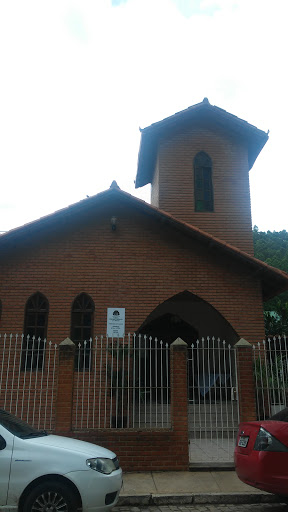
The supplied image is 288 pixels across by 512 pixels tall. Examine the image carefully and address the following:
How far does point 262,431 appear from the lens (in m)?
5.38

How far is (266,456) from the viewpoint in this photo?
5.14 metres

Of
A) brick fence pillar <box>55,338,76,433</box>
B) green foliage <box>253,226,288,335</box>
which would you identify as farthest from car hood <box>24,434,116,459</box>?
green foliage <box>253,226,288,335</box>

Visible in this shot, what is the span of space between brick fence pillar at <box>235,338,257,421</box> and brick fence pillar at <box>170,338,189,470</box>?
3.50ft

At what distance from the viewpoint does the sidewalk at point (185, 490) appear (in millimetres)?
6059

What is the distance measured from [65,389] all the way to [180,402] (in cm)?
207

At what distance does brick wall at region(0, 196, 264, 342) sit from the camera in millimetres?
10500

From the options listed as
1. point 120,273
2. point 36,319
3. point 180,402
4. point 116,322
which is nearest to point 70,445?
point 180,402

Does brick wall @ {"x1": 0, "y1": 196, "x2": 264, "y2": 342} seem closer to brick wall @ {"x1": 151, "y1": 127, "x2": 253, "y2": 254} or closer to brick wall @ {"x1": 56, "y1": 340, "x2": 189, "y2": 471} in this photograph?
brick wall @ {"x1": 151, "y1": 127, "x2": 253, "y2": 254}

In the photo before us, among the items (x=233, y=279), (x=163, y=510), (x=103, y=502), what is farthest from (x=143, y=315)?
(x=103, y=502)

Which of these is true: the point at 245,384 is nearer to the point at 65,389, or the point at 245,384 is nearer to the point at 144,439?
the point at 144,439

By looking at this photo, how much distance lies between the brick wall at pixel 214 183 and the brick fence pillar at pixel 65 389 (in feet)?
21.5

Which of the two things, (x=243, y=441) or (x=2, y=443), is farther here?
(x=243, y=441)

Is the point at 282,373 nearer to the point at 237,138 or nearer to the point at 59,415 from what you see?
the point at 59,415

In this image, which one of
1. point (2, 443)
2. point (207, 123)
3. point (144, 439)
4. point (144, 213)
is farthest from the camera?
point (207, 123)
